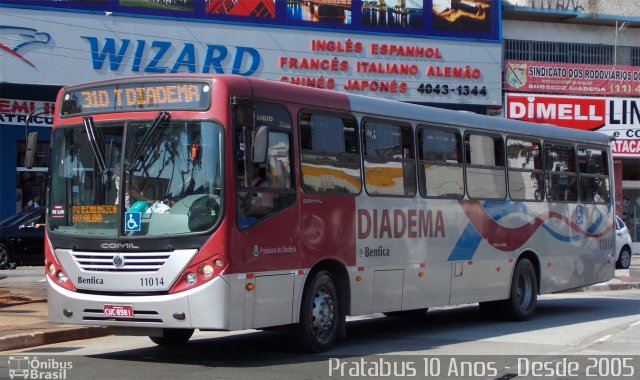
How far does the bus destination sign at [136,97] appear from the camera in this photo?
1059 cm

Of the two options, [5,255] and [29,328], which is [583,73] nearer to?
[5,255]

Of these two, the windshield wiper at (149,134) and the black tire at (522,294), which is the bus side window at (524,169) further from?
the windshield wiper at (149,134)

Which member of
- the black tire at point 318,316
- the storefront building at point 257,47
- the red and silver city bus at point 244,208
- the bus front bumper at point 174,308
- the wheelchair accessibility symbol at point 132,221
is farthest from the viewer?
the storefront building at point 257,47

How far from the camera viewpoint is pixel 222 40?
3475cm

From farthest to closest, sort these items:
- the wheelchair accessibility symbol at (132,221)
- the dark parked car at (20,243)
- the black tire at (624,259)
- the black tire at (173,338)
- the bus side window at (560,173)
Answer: the black tire at (624,259)
the dark parked car at (20,243)
the bus side window at (560,173)
the black tire at (173,338)
the wheelchair accessibility symbol at (132,221)

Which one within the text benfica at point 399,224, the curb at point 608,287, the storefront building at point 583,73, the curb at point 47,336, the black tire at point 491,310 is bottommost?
the curb at point 608,287

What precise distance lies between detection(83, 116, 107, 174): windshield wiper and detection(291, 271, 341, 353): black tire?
2827mm

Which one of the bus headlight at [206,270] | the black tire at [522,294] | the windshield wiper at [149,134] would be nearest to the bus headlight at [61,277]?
the windshield wiper at [149,134]

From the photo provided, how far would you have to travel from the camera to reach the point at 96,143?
10.9 m

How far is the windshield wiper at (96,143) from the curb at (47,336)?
2783mm

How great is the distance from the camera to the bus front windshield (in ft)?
33.9

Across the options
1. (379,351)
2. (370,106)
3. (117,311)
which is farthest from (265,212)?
(370,106)

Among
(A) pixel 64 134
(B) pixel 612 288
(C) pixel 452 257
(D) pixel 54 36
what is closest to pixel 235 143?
(A) pixel 64 134

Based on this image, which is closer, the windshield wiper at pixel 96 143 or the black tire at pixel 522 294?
the windshield wiper at pixel 96 143
